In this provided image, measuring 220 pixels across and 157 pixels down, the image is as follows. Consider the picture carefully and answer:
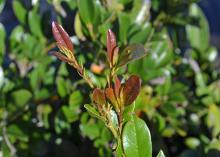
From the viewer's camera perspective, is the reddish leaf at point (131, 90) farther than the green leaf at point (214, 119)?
No

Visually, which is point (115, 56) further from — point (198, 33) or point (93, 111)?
point (198, 33)

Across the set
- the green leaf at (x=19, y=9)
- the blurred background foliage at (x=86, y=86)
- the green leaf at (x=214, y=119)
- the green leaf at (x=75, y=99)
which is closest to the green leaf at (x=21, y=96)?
the blurred background foliage at (x=86, y=86)

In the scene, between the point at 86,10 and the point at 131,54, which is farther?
the point at 86,10

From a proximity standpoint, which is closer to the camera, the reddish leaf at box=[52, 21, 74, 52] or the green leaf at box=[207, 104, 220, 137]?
the reddish leaf at box=[52, 21, 74, 52]

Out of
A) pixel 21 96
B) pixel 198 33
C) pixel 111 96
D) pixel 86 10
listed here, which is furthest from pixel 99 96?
pixel 198 33

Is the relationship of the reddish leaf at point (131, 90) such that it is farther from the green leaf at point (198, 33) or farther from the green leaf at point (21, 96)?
the green leaf at point (198, 33)

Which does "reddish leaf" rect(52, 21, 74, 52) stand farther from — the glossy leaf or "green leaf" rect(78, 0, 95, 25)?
"green leaf" rect(78, 0, 95, 25)

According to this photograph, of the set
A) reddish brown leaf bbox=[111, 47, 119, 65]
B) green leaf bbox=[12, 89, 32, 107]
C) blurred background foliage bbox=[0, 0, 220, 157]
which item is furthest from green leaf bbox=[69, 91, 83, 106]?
reddish brown leaf bbox=[111, 47, 119, 65]
